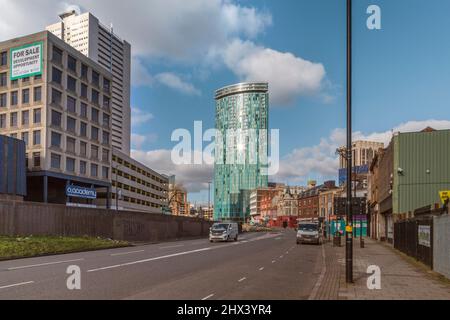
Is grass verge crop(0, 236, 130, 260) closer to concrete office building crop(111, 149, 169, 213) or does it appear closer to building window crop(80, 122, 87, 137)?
building window crop(80, 122, 87, 137)

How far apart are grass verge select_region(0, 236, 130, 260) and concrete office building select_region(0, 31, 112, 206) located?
3286 centimetres

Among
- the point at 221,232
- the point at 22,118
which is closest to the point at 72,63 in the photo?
the point at 22,118

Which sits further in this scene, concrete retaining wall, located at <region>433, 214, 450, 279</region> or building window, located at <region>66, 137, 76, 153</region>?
building window, located at <region>66, 137, 76, 153</region>

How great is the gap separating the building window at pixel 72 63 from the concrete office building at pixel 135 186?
2509 cm

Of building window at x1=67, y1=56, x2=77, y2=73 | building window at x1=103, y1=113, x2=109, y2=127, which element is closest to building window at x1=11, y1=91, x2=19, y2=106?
building window at x1=67, y1=56, x2=77, y2=73

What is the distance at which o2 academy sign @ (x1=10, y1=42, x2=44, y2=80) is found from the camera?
6219 centimetres

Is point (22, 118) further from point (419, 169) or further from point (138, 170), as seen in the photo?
point (138, 170)

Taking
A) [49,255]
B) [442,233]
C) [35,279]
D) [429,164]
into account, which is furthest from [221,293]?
[429,164]

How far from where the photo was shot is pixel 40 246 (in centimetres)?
2656

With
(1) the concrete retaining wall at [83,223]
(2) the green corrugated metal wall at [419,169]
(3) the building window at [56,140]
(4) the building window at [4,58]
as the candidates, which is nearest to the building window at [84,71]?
(4) the building window at [4,58]

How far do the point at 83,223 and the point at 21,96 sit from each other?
→ 35057 mm

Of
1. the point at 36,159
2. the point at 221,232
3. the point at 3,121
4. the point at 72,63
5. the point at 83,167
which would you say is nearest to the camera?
the point at 221,232

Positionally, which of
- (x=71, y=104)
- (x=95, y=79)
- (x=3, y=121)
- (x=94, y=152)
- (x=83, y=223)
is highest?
(x=95, y=79)

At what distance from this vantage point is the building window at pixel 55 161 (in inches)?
2502
